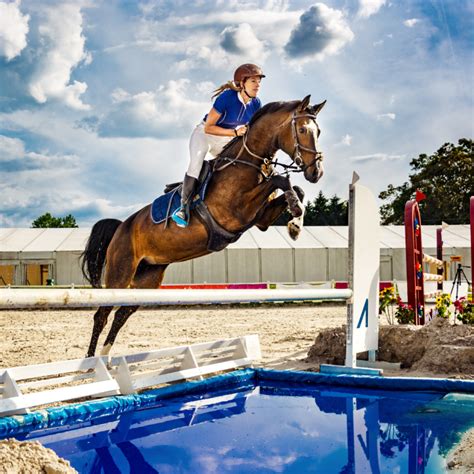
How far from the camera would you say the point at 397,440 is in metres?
2.39

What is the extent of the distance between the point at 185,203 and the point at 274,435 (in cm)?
145

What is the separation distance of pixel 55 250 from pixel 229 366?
13.5 m

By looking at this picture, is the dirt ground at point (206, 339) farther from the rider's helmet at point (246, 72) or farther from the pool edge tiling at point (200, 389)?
the rider's helmet at point (246, 72)

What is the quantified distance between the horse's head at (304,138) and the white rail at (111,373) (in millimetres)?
1583

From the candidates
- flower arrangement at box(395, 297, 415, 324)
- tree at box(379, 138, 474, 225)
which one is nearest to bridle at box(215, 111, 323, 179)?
flower arrangement at box(395, 297, 415, 324)

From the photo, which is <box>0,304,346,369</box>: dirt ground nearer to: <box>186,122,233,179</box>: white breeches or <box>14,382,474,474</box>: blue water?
<box>14,382,474,474</box>: blue water

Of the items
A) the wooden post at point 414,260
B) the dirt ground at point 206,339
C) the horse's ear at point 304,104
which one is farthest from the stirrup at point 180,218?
the wooden post at point 414,260

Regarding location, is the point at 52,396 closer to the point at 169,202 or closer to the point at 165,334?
the point at 169,202

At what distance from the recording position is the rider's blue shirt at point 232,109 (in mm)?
3279

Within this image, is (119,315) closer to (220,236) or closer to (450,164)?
(220,236)

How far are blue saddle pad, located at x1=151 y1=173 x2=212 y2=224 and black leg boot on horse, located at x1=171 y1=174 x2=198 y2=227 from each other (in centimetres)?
4

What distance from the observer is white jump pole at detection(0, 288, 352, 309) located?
169 centimetres

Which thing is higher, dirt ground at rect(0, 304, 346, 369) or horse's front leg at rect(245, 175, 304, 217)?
horse's front leg at rect(245, 175, 304, 217)

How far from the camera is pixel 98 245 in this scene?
13.9 feet
